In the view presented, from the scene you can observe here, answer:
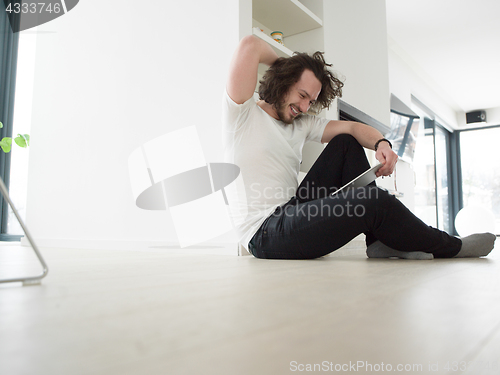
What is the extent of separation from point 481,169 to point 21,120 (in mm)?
7668

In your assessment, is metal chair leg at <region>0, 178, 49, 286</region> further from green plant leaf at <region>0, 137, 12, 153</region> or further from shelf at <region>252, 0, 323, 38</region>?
green plant leaf at <region>0, 137, 12, 153</region>

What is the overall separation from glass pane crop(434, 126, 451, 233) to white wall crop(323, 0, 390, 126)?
4.12m

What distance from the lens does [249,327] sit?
486mm

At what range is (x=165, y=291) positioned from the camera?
0.75 m

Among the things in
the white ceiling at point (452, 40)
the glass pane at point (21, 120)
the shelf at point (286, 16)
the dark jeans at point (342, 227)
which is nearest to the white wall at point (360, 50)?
the shelf at point (286, 16)

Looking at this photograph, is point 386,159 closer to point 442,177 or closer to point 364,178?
point 364,178

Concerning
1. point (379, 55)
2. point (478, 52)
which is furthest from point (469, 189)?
point (379, 55)

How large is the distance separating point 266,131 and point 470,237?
92 cm

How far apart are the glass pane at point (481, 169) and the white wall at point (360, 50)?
16.7 ft

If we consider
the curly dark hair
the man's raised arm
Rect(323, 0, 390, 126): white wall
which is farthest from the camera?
Rect(323, 0, 390, 126): white wall

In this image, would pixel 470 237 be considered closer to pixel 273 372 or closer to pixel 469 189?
pixel 273 372

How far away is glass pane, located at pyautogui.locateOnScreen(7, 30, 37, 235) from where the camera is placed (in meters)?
3.71

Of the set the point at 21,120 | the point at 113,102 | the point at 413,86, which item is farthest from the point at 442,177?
the point at 21,120


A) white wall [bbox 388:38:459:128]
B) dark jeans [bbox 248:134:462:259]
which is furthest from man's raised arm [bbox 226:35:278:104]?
white wall [bbox 388:38:459:128]
